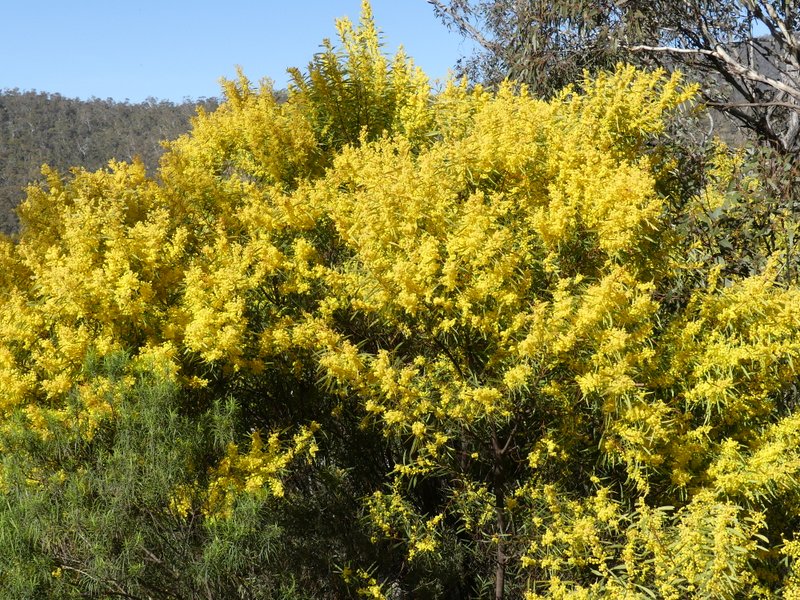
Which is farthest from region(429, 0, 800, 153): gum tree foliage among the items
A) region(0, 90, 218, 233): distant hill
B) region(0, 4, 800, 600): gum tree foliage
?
region(0, 90, 218, 233): distant hill

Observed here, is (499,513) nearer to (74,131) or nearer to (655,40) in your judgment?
(655,40)

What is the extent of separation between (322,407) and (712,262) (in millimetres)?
3387

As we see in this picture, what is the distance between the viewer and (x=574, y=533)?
15.9 ft

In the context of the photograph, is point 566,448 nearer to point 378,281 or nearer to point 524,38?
point 378,281

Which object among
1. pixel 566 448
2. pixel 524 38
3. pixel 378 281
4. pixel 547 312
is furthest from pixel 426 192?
pixel 524 38

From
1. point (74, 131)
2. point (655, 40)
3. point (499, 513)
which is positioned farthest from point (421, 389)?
point (74, 131)

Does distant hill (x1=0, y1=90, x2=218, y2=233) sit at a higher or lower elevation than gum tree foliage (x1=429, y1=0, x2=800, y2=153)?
higher

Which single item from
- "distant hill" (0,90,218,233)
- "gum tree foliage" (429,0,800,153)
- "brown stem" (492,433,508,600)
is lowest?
"brown stem" (492,433,508,600)

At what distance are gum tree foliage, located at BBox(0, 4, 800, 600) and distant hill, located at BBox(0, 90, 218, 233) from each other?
20.7 meters

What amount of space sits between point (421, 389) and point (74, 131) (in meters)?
31.3

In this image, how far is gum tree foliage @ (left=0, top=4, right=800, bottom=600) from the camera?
452cm

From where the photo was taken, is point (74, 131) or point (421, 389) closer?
point (421, 389)

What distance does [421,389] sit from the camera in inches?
199

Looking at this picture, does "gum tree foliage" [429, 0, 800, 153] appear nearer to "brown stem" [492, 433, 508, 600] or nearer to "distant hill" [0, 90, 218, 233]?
"brown stem" [492, 433, 508, 600]
